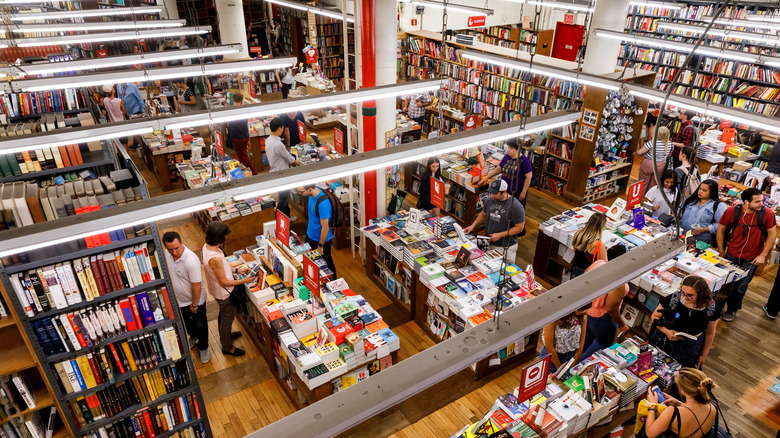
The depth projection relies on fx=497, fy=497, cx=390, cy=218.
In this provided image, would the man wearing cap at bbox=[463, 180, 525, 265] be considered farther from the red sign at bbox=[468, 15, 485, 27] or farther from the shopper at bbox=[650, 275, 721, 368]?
the red sign at bbox=[468, 15, 485, 27]

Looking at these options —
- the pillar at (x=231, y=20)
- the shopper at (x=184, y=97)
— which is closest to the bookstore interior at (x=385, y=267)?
the shopper at (x=184, y=97)

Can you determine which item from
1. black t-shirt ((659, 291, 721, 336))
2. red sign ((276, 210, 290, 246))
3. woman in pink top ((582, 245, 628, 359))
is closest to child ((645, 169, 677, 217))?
black t-shirt ((659, 291, 721, 336))

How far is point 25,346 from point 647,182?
27.2 ft

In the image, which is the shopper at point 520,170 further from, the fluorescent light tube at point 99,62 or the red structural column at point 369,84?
the fluorescent light tube at point 99,62

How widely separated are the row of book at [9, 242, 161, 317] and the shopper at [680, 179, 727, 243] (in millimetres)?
6446

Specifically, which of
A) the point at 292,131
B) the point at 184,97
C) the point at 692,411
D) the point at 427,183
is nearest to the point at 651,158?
the point at 427,183

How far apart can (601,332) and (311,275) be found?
2.90 metres

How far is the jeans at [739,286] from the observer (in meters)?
6.19

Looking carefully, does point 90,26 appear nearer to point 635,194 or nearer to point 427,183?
point 427,183

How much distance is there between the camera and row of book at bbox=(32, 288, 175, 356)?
3.73 metres

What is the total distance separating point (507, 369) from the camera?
223 inches

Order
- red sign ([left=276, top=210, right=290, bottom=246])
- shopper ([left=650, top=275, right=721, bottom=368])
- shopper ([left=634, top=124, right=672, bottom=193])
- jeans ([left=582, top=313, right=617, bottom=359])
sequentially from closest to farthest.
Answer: shopper ([left=650, top=275, right=721, bottom=368])
jeans ([left=582, top=313, right=617, bottom=359])
red sign ([left=276, top=210, right=290, bottom=246])
shopper ([left=634, top=124, right=672, bottom=193])

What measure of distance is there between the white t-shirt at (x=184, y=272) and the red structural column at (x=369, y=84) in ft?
8.50

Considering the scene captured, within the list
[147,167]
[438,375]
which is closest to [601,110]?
[438,375]
